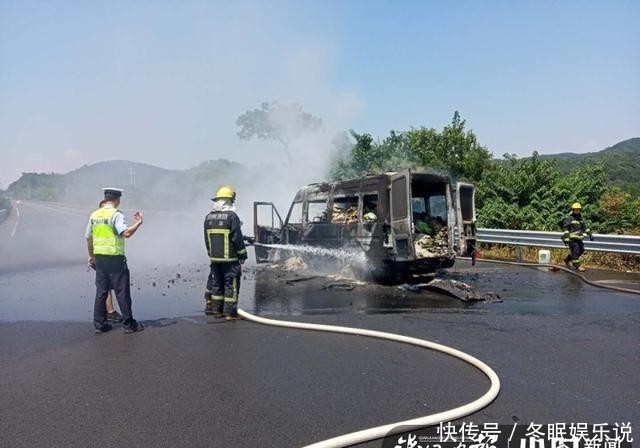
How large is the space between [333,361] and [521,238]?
9.55 m

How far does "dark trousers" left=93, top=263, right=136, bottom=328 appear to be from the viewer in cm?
591

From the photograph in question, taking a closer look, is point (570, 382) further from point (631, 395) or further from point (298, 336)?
point (298, 336)

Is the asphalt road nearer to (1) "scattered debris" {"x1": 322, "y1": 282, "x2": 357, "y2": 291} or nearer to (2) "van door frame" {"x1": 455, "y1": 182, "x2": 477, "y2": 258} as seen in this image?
(1) "scattered debris" {"x1": 322, "y1": 282, "x2": 357, "y2": 291}

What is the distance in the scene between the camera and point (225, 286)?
6.69m

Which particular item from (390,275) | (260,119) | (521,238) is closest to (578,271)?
(521,238)

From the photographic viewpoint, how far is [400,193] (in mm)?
8820

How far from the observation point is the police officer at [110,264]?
234 inches

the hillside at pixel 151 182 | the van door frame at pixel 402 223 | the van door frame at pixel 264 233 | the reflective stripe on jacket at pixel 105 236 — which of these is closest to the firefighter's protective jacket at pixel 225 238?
the reflective stripe on jacket at pixel 105 236

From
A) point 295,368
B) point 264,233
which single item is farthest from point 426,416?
point 264,233

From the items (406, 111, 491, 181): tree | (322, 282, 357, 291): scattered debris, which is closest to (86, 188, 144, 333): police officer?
(322, 282, 357, 291): scattered debris

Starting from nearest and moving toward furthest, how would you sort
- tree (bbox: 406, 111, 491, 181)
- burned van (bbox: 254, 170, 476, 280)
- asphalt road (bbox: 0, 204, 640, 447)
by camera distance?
asphalt road (bbox: 0, 204, 640, 447) < burned van (bbox: 254, 170, 476, 280) < tree (bbox: 406, 111, 491, 181)

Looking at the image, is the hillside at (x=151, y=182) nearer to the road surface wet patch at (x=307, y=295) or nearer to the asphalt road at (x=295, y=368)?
the road surface wet patch at (x=307, y=295)

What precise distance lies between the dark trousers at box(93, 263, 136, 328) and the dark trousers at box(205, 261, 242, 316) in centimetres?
115

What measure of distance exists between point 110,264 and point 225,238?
1.46m
